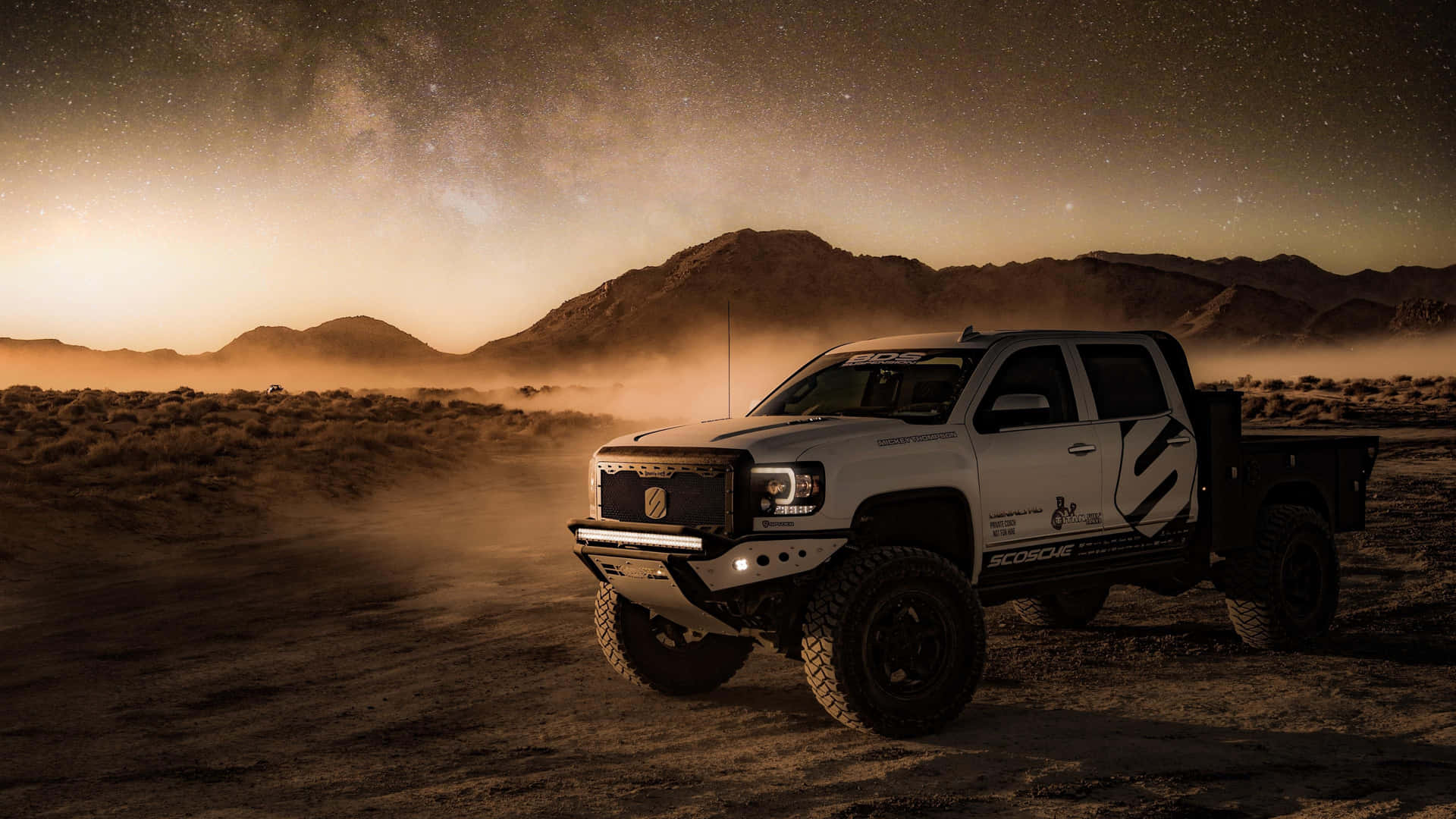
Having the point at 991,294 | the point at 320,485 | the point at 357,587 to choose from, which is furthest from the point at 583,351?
the point at 357,587

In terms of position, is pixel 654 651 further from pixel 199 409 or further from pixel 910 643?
pixel 199 409

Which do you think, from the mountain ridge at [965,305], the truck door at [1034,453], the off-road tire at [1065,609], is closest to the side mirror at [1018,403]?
the truck door at [1034,453]

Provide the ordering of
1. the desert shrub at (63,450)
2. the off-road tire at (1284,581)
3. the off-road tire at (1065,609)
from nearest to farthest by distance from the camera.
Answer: the off-road tire at (1284,581)
the off-road tire at (1065,609)
the desert shrub at (63,450)

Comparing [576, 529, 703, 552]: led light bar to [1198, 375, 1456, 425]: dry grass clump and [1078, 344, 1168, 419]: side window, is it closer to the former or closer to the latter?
[1078, 344, 1168, 419]: side window

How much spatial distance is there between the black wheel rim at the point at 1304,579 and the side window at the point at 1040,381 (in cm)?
266

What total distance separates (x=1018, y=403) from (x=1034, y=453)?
581mm

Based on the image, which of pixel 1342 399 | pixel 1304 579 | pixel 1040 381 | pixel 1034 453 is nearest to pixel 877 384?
pixel 1040 381

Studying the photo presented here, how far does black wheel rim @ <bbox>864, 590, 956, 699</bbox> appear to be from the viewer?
7.34 meters

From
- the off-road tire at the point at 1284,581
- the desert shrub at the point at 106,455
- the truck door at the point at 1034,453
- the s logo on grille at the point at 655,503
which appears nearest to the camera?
the s logo on grille at the point at 655,503

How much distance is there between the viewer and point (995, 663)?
31.0 feet

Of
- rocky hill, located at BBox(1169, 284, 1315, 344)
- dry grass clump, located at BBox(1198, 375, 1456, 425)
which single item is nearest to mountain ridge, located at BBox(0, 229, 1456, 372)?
rocky hill, located at BBox(1169, 284, 1315, 344)

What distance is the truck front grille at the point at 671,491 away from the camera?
7230 mm

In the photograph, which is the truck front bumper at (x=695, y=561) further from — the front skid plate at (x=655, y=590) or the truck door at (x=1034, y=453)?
the truck door at (x=1034, y=453)

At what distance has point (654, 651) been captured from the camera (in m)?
8.59
